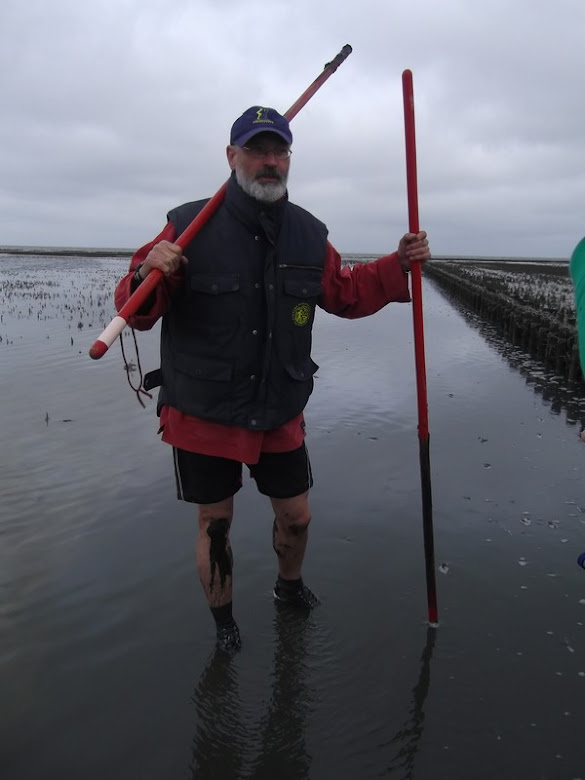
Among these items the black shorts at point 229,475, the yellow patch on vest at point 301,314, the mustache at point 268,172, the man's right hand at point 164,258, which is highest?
the mustache at point 268,172

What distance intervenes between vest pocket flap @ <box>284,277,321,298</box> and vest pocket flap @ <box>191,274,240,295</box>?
0.99 ft

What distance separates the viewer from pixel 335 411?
25.2 ft

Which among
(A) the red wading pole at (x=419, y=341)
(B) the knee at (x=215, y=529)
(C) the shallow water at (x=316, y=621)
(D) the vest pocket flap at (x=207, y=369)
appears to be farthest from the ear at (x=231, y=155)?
(C) the shallow water at (x=316, y=621)

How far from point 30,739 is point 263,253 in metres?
2.52

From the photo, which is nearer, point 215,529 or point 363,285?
point 215,529

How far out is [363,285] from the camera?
134 inches

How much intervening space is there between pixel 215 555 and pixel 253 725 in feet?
2.79

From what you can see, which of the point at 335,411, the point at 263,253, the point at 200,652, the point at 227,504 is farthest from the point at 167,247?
the point at 335,411

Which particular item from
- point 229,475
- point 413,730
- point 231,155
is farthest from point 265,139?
point 413,730

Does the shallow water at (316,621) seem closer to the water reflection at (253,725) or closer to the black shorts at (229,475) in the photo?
the water reflection at (253,725)

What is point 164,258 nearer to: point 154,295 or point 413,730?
point 154,295

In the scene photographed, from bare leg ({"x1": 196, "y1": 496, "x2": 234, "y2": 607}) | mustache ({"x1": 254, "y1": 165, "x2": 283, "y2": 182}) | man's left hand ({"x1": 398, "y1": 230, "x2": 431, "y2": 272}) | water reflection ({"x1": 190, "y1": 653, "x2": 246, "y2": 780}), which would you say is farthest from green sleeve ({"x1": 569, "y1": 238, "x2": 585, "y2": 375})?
water reflection ({"x1": 190, "y1": 653, "x2": 246, "y2": 780})

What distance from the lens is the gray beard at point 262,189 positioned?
114 inches

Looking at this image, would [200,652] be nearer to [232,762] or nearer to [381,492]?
[232,762]
